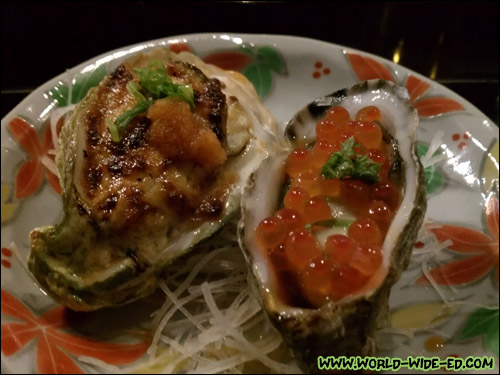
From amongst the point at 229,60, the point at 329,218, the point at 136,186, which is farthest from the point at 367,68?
the point at 136,186

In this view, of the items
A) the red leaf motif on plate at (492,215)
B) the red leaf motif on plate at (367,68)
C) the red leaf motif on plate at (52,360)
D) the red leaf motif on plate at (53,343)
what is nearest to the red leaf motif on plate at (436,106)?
the red leaf motif on plate at (367,68)

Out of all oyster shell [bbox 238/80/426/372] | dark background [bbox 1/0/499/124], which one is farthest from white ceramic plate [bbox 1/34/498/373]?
dark background [bbox 1/0/499/124]

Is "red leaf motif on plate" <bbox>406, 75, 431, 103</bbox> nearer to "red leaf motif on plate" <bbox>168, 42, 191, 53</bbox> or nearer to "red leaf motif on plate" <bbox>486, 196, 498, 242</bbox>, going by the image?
"red leaf motif on plate" <bbox>486, 196, 498, 242</bbox>

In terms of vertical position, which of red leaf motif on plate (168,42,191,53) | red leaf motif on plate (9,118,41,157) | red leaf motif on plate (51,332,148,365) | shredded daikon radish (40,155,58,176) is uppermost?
red leaf motif on plate (168,42,191,53)

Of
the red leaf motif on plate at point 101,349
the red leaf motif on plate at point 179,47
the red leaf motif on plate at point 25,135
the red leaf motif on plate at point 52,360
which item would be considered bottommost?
the red leaf motif on plate at point 101,349

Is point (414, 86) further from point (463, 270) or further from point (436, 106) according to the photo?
point (463, 270)

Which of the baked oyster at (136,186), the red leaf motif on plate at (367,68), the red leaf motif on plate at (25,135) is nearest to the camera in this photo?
the baked oyster at (136,186)

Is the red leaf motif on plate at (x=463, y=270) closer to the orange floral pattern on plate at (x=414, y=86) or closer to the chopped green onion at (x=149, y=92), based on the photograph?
the orange floral pattern on plate at (x=414, y=86)

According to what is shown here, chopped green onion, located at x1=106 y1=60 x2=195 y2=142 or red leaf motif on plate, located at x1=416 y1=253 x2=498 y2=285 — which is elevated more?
chopped green onion, located at x1=106 y1=60 x2=195 y2=142
